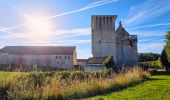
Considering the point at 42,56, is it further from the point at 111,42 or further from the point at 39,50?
the point at 111,42

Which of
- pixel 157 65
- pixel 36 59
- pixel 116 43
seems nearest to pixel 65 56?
pixel 36 59

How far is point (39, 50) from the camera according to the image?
62969 millimetres

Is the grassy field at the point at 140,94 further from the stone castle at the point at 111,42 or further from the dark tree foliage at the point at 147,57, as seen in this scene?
the dark tree foliage at the point at 147,57

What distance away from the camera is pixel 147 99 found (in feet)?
28.0

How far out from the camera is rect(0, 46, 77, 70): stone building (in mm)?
59719

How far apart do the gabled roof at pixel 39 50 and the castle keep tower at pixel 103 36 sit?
8.57 m

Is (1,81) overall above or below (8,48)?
below

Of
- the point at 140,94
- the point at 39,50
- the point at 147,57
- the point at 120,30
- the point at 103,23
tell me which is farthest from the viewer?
the point at 147,57

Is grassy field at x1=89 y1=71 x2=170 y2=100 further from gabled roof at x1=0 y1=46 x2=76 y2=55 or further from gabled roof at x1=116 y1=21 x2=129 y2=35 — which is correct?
gabled roof at x1=0 y1=46 x2=76 y2=55

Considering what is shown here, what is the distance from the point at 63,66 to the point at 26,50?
35.2 ft

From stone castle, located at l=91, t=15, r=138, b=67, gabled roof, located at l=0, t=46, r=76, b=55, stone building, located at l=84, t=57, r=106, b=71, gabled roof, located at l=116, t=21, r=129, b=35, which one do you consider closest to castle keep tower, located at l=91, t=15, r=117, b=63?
stone castle, located at l=91, t=15, r=138, b=67

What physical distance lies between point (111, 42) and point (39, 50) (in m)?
18.3

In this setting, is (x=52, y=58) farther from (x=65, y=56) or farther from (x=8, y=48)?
(x=8, y=48)

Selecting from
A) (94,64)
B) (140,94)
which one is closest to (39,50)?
(94,64)
